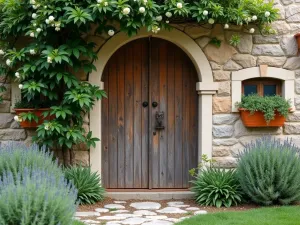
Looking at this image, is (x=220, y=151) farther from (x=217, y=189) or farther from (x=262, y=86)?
(x=262, y=86)

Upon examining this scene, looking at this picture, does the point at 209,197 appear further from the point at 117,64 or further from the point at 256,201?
the point at 117,64

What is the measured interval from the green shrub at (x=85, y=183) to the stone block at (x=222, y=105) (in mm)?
1927

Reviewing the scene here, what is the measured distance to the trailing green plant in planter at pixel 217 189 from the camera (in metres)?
5.77

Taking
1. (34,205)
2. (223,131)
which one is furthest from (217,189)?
(34,205)

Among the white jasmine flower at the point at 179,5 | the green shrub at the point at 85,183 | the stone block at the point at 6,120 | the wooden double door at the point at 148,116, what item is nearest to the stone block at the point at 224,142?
the wooden double door at the point at 148,116

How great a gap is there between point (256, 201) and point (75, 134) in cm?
241

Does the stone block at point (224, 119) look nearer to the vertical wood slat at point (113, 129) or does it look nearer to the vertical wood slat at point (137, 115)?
the vertical wood slat at point (137, 115)

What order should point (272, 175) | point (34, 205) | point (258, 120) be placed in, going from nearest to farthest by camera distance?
1. point (34, 205)
2. point (272, 175)
3. point (258, 120)

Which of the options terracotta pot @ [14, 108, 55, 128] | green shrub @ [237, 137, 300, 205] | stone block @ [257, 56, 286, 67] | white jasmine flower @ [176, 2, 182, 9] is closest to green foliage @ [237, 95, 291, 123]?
stone block @ [257, 56, 286, 67]

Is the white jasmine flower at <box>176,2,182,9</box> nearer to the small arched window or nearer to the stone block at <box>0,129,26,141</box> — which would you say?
the small arched window

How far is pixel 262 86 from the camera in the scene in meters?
6.60

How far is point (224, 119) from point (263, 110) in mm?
597

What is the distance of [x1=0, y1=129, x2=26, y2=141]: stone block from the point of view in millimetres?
6402

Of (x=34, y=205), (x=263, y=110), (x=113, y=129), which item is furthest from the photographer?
(x=113, y=129)
